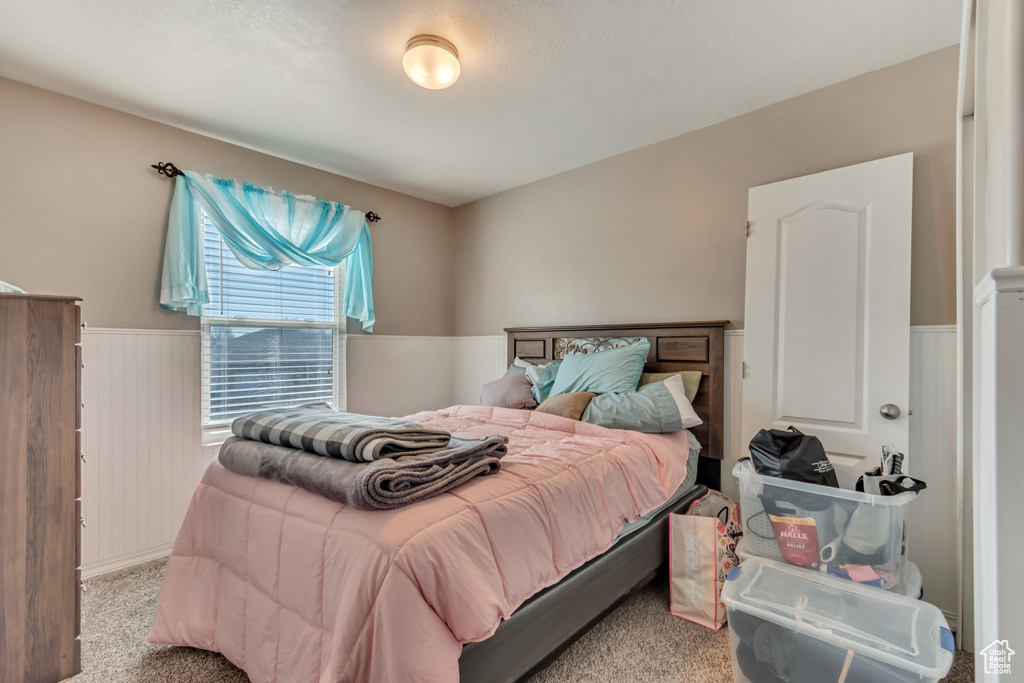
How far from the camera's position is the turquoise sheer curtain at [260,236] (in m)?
2.56

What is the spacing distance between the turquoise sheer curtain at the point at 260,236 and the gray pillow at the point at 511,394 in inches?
44.6

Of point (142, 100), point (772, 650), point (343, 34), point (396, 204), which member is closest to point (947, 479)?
point (772, 650)

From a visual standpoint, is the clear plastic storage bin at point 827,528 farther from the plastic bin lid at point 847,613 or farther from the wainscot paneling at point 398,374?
the wainscot paneling at point 398,374

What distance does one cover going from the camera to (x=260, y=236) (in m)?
2.83

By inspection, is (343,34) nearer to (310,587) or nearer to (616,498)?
(310,587)

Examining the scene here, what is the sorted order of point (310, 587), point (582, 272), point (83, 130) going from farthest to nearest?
point (582, 272), point (83, 130), point (310, 587)

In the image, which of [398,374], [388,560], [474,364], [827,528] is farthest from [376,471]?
[474,364]

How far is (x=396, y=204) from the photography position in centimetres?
375

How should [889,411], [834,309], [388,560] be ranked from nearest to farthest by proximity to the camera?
[388,560]
[889,411]
[834,309]

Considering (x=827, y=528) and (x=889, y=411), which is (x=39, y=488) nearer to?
(x=827, y=528)

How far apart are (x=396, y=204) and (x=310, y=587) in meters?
3.12

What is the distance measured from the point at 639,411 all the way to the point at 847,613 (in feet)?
3.42

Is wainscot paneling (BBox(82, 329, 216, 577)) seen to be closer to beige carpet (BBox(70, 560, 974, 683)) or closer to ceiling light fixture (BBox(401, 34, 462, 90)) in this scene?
beige carpet (BBox(70, 560, 974, 683))

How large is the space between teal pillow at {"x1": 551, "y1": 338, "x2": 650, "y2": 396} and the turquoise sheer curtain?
163 cm
